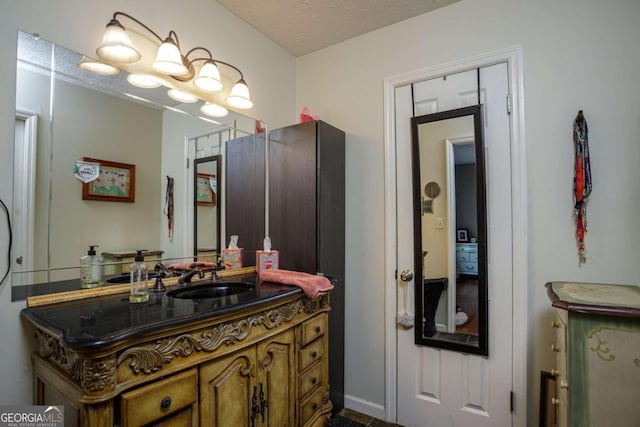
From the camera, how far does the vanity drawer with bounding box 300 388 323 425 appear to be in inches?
61.9

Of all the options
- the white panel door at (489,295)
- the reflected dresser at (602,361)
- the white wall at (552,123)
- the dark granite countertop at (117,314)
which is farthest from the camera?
the white panel door at (489,295)

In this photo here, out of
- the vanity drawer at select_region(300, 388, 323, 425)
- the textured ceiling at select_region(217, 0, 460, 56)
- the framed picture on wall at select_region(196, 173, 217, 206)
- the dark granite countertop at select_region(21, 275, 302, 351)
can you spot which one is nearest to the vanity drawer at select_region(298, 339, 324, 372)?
the vanity drawer at select_region(300, 388, 323, 425)

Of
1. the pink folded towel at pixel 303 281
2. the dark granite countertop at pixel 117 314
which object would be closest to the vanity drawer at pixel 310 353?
the pink folded towel at pixel 303 281

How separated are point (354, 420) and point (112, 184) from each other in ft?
6.44

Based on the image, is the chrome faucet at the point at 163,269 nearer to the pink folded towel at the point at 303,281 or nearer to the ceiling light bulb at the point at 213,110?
the pink folded towel at the point at 303,281

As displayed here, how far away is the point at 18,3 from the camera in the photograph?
47.3 inches

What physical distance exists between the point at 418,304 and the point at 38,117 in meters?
2.07

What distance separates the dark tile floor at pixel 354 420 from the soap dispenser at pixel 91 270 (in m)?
1.60

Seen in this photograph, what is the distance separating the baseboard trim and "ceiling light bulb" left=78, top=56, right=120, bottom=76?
2.33m

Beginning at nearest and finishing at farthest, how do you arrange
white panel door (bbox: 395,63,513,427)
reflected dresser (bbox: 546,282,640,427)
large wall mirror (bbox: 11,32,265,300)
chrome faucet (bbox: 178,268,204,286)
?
reflected dresser (bbox: 546,282,640,427)
large wall mirror (bbox: 11,32,265,300)
chrome faucet (bbox: 178,268,204,286)
white panel door (bbox: 395,63,513,427)

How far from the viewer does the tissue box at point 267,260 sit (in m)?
1.96

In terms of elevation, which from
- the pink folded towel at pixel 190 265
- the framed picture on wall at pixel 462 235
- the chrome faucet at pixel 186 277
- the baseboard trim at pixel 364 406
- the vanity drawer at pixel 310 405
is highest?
the framed picture on wall at pixel 462 235

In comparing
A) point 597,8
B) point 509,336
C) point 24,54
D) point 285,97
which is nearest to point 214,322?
point 24,54

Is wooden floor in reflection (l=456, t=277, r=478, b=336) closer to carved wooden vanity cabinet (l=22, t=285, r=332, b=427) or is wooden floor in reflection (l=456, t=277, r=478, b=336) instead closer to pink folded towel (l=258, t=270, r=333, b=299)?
pink folded towel (l=258, t=270, r=333, b=299)
